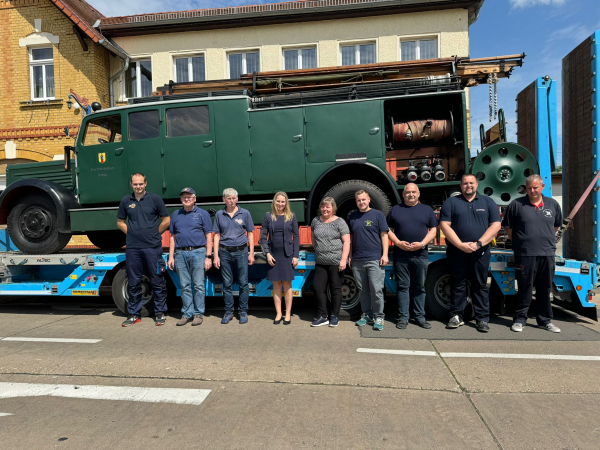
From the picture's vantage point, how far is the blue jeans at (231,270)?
5.27 meters

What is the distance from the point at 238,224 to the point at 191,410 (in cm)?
264

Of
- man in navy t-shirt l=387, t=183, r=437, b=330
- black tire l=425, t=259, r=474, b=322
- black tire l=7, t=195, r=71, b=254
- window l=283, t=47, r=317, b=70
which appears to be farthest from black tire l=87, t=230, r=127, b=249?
window l=283, t=47, r=317, b=70

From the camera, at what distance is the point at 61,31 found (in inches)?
499

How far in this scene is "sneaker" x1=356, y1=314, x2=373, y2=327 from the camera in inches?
200

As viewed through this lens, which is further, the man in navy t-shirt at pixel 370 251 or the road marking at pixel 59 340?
the man in navy t-shirt at pixel 370 251

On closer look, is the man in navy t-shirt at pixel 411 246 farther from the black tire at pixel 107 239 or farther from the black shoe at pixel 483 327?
the black tire at pixel 107 239

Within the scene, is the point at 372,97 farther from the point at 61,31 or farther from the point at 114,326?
the point at 61,31

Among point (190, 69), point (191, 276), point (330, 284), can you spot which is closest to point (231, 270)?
point (191, 276)

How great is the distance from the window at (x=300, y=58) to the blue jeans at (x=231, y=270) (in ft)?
30.2

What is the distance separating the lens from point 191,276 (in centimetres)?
542

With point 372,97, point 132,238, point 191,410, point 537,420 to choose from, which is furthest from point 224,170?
point 537,420

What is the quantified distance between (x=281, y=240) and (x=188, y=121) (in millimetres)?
2246

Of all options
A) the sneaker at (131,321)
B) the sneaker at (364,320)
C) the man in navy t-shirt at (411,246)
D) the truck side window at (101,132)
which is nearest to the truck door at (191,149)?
the truck side window at (101,132)

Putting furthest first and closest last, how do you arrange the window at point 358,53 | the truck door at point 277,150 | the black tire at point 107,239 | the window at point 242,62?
the window at point 242,62 < the window at point 358,53 < the black tire at point 107,239 < the truck door at point 277,150
